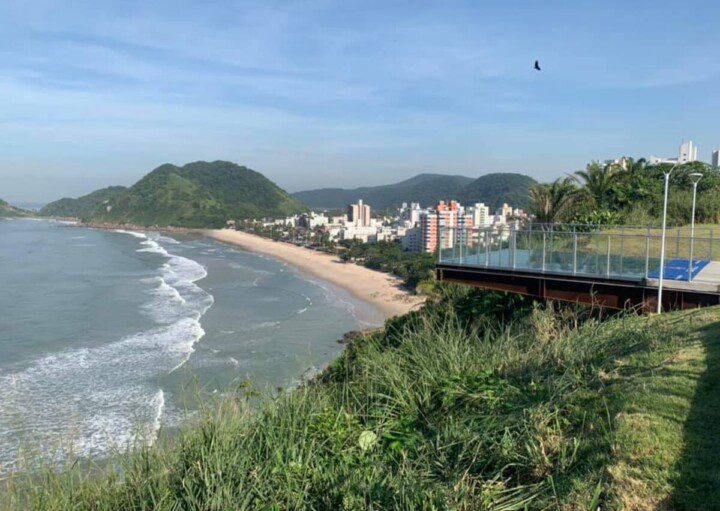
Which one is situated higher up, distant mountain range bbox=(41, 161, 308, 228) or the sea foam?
distant mountain range bbox=(41, 161, 308, 228)

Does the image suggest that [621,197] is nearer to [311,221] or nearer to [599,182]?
[599,182]

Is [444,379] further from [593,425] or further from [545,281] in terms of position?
[545,281]

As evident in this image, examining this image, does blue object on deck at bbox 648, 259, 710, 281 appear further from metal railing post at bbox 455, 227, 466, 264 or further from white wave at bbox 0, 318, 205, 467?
white wave at bbox 0, 318, 205, 467

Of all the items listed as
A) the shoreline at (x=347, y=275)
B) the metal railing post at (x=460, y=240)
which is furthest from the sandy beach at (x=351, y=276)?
the metal railing post at (x=460, y=240)

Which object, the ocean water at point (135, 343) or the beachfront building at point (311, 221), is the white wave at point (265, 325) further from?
the beachfront building at point (311, 221)

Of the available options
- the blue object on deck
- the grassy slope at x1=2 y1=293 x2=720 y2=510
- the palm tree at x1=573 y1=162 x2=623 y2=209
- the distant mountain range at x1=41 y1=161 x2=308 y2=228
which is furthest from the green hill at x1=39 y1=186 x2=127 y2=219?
the grassy slope at x1=2 y1=293 x2=720 y2=510

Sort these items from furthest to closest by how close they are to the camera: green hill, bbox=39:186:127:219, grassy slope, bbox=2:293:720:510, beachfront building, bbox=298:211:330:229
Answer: green hill, bbox=39:186:127:219 < beachfront building, bbox=298:211:330:229 < grassy slope, bbox=2:293:720:510

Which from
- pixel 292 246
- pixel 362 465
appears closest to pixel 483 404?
pixel 362 465
